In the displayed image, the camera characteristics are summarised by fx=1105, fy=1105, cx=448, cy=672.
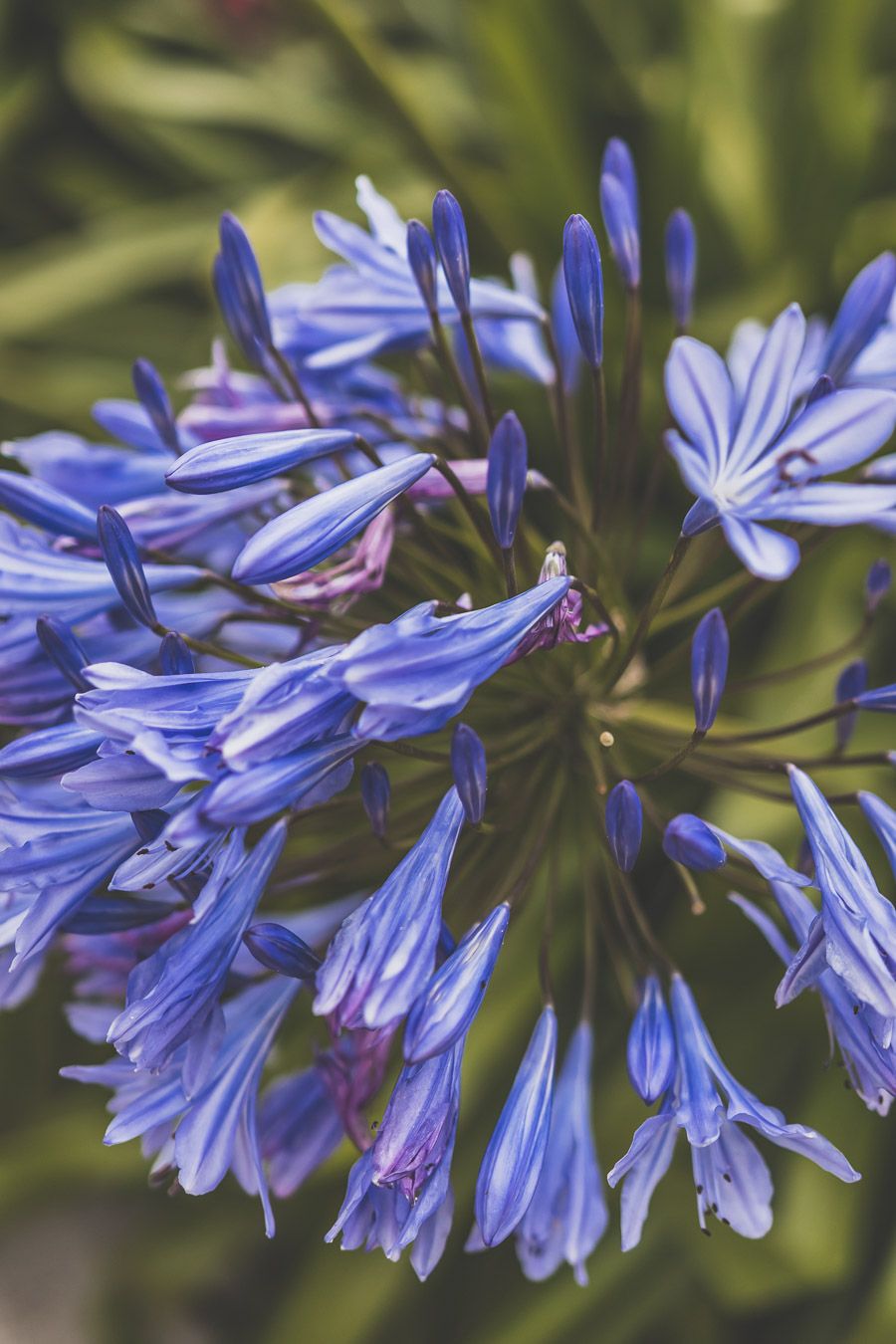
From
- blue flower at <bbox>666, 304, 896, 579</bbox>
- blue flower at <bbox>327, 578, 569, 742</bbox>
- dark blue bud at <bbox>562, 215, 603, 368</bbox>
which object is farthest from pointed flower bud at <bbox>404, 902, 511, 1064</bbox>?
dark blue bud at <bbox>562, 215, 603, 368</bbox>

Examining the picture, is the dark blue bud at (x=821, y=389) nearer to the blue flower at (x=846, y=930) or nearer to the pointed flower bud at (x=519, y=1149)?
the blue flower at (x=846, y=930)

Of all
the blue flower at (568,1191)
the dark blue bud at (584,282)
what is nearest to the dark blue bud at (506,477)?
the dark blue bud at (584,282)

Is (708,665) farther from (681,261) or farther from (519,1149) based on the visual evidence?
(681,261)

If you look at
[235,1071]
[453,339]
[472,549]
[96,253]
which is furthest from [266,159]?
[235,1071]

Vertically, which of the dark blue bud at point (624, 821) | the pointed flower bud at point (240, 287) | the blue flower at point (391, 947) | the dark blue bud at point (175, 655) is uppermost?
the pointed flower bud at point (240, 287)

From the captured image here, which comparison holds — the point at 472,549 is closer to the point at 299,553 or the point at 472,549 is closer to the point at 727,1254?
the point at 299,553

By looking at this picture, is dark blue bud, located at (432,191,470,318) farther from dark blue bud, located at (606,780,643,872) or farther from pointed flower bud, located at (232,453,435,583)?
dark blue bud, located at (606,780,643,872)
